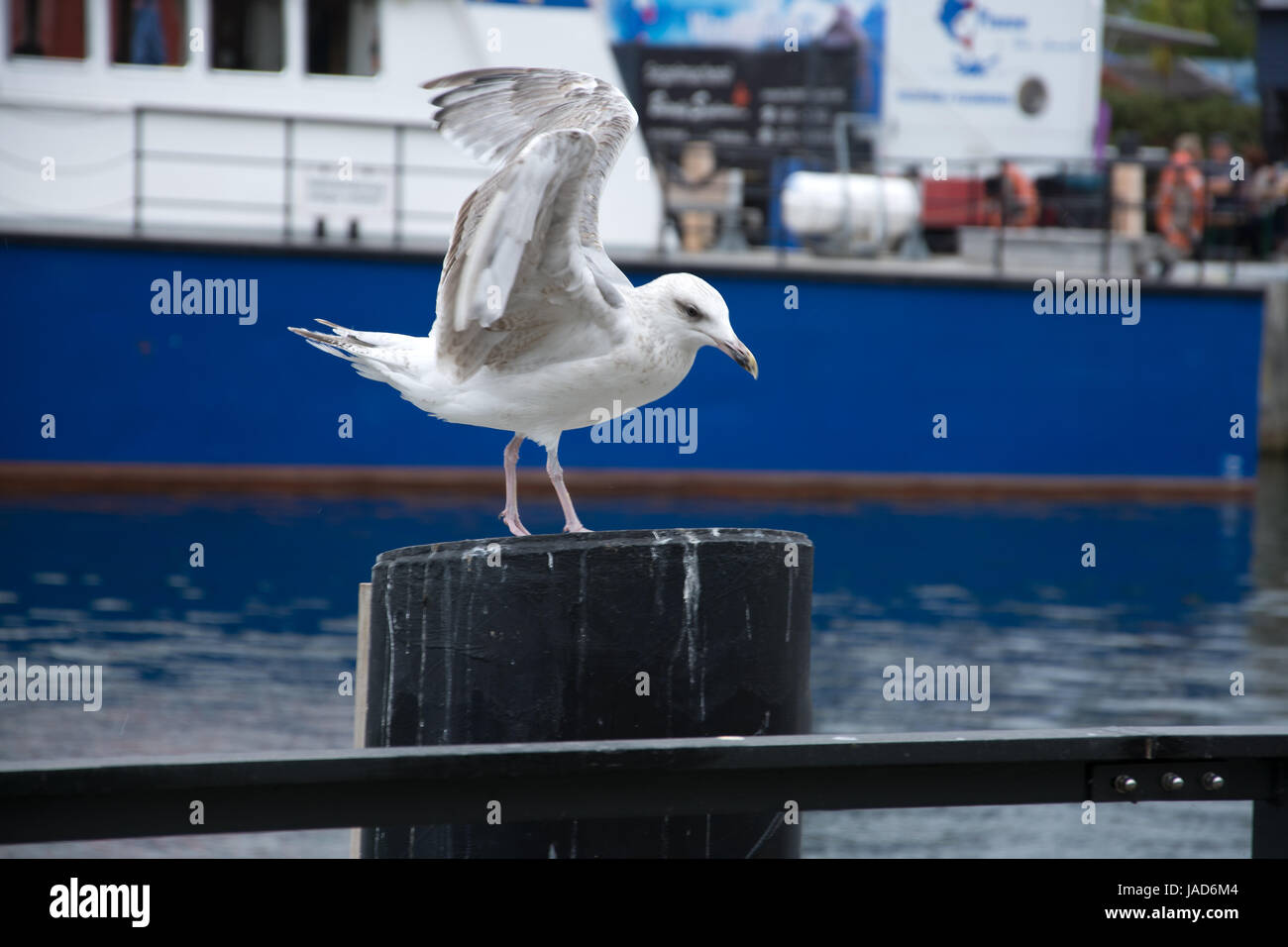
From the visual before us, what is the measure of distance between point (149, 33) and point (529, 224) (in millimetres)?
9990

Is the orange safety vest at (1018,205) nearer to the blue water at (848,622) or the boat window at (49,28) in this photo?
the blue water at (848,622)

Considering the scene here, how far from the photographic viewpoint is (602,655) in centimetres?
238

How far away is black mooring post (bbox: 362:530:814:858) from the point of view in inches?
93.5

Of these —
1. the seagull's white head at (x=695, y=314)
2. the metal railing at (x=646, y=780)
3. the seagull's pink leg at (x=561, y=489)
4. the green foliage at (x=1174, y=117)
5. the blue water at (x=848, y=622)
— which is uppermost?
the green foliage at (x=1174, y=117)

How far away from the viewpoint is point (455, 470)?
1283 centimetres

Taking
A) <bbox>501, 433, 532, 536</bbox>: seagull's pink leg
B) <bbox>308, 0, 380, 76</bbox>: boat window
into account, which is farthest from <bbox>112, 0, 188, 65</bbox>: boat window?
<bbox>501, 433, 532, 536</bbox>: seagull's pink leg

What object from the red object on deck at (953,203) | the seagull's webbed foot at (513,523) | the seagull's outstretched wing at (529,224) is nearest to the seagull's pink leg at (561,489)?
the seagull's webbed foot at (513,523)

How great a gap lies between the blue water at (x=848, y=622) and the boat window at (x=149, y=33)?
344 cm

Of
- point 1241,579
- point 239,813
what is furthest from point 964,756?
point 1241,579

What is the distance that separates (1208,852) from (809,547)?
392 centimetres

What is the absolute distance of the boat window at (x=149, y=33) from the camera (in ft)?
40.1

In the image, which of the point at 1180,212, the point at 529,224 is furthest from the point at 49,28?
the point at 529,224

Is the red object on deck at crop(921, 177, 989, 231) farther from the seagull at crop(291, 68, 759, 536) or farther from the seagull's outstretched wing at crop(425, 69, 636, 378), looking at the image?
the seagull at crop(291, 68, 759, 536)

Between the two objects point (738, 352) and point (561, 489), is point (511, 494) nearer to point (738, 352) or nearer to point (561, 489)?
point (561, 489)
